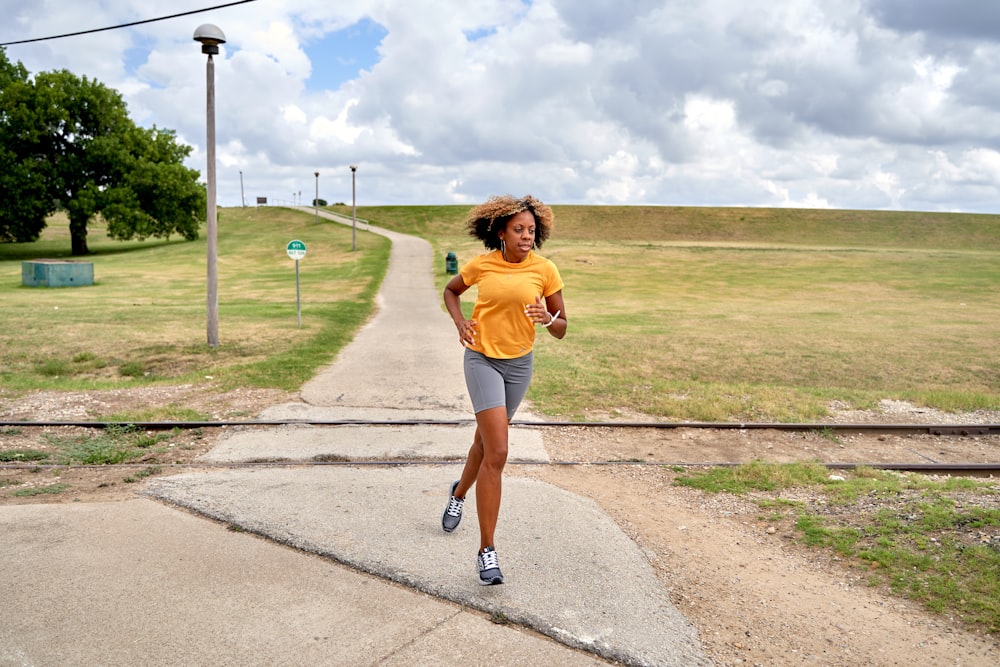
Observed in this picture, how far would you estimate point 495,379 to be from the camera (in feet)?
13.9

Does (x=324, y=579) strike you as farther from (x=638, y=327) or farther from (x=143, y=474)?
(x=638, y=327)

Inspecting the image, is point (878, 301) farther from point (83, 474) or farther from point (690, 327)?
point (83, 474)

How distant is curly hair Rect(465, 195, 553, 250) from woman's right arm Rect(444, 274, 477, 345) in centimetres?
31

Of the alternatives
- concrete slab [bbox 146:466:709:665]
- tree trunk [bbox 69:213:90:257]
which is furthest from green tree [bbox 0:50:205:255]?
concrete slab [bbox 146:466:709:665]

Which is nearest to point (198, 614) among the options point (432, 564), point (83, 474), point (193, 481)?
point (432, 564)

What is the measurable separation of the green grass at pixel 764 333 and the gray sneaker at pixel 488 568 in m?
5.07

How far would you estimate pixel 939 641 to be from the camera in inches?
147

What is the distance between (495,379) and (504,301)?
45 centimetres

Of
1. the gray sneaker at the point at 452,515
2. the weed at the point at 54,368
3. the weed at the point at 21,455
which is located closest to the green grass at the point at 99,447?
the weed at the point at 21,455

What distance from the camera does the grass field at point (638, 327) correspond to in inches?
431

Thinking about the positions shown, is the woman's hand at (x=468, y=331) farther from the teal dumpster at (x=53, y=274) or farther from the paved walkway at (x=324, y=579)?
the teal dumpster at (x=53, y=274)

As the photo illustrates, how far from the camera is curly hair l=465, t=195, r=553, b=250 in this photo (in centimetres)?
436

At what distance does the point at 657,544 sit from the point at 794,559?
0.88 m

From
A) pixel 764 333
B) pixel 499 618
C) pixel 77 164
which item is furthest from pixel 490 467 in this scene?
pixel 77 164
